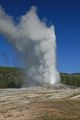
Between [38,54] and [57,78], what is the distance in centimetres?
1034

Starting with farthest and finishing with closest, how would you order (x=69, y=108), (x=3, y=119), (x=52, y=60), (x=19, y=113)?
1. (x=52, y=60)
2. (x=69, y=108)
3. (x=19, y=113)
4. (x=3, y=119)

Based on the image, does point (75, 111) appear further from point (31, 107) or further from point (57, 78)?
point (57, 78)

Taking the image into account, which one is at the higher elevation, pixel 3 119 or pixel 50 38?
pixel 50 38

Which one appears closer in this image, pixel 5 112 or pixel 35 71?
pixel 5 112

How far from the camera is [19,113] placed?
40.6 metres

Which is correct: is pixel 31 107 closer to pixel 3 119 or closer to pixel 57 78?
pixel 3 119

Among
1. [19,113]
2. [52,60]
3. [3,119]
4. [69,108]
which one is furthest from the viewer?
[52,60]

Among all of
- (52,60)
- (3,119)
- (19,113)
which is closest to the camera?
(3,119)

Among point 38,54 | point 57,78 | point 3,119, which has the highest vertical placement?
point 38,54

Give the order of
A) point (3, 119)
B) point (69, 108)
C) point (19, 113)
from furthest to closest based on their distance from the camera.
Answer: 1. point (69, 108)
2. point (19, 113)
3. point (3, 119)

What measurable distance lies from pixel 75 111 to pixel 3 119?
340 inches

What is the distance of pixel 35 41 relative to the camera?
4469 inches

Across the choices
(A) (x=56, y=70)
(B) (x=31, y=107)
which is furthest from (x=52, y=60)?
(B) (x=31, y=107)

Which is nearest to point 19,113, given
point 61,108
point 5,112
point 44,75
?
point 5,112
